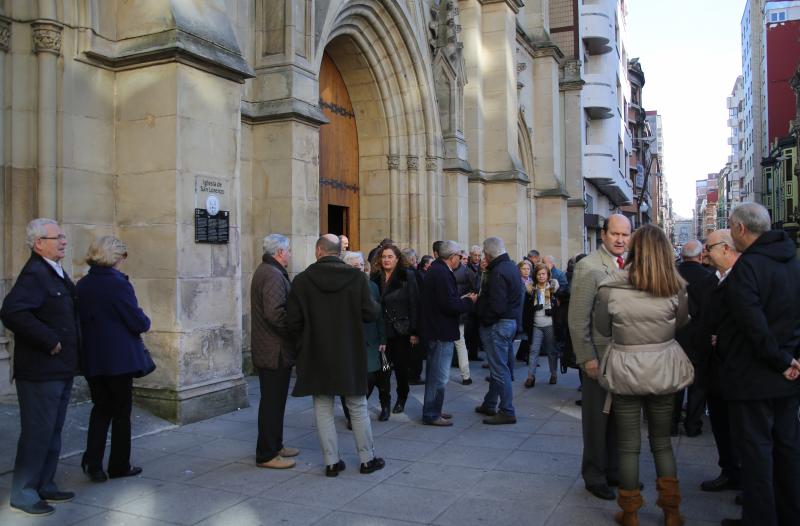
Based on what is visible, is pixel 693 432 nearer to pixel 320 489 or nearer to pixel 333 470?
pixel 333 470

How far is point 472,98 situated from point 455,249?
1060cm

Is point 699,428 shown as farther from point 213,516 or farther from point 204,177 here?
point 204,177

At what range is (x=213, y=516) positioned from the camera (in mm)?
4582

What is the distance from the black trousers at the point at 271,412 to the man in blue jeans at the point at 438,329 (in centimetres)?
180

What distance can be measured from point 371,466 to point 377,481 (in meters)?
0.21

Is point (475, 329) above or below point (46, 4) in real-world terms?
below

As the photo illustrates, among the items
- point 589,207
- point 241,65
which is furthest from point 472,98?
point 589,207

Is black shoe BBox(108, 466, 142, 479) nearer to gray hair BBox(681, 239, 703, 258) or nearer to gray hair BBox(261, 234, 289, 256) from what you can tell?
gray hair BBox(261, 234, 289, 256)

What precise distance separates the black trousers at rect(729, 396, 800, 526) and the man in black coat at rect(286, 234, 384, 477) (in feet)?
8.58

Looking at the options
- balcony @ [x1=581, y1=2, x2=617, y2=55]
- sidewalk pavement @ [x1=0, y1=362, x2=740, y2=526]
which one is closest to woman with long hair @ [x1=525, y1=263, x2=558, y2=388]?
sidewalk pavement @ [x1=0, y1=362, x2=740, y2=526]

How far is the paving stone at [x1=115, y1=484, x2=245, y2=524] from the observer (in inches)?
181

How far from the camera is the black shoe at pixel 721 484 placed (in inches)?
198

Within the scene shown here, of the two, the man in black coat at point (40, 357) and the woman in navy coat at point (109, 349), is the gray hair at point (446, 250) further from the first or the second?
the man in black coat at point (40, 357)

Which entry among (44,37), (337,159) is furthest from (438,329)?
(337,159)
